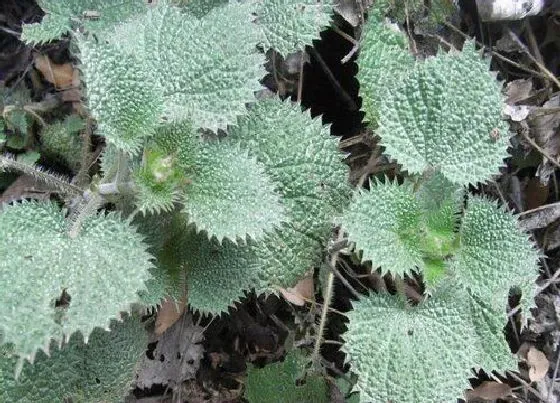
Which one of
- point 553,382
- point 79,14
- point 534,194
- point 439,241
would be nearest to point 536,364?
point 553,382

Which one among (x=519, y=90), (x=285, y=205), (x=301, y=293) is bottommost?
(x=301, y=293)

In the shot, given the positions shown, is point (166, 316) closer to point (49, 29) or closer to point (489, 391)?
point (49, 29)

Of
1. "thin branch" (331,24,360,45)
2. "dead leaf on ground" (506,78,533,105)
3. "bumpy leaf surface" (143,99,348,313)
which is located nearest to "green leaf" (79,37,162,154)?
"bumpy leaf surface" (143,99,348,313)

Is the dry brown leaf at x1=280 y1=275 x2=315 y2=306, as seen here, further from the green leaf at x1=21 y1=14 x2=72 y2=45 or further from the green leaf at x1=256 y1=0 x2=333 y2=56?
the green leaf at x1=21 y1=14 x2=72 y2=45

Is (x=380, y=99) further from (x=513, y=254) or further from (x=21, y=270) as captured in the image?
(x=21, y=270)

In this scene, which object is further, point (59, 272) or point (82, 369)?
point (82, 369)

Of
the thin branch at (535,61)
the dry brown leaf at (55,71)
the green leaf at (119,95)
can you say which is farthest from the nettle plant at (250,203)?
the thin branch at (535,61)
